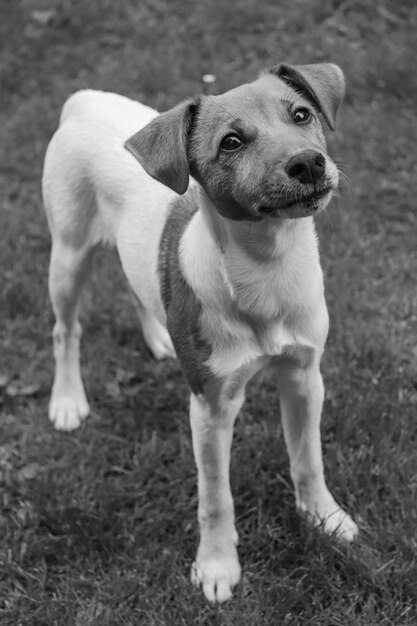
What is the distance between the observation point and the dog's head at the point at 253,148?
280cm

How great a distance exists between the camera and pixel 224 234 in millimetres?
3193

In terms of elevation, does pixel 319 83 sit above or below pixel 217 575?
above

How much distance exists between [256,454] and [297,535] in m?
0.47

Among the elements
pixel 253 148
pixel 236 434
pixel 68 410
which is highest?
pixel 253 148

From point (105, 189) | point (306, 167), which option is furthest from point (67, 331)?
point (306, 167)

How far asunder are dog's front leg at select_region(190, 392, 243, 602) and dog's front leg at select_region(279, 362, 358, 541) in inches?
10.8

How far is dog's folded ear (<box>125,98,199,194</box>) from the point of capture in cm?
298

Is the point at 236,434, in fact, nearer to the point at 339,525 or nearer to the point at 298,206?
the point at 339,525

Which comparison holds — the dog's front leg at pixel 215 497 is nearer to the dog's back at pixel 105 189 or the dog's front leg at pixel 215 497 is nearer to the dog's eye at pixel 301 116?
the dog's back at pixel 105 189

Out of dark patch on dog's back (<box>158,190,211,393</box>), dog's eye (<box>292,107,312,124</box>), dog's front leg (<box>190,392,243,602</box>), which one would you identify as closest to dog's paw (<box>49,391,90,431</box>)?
dog's front leg (<box>190,392,243,602</box>)

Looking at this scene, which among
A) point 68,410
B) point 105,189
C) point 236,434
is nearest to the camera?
point 105,189

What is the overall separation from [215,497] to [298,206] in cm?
140

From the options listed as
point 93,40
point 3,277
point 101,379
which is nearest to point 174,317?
point 101,379

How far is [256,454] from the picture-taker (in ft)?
13.8
